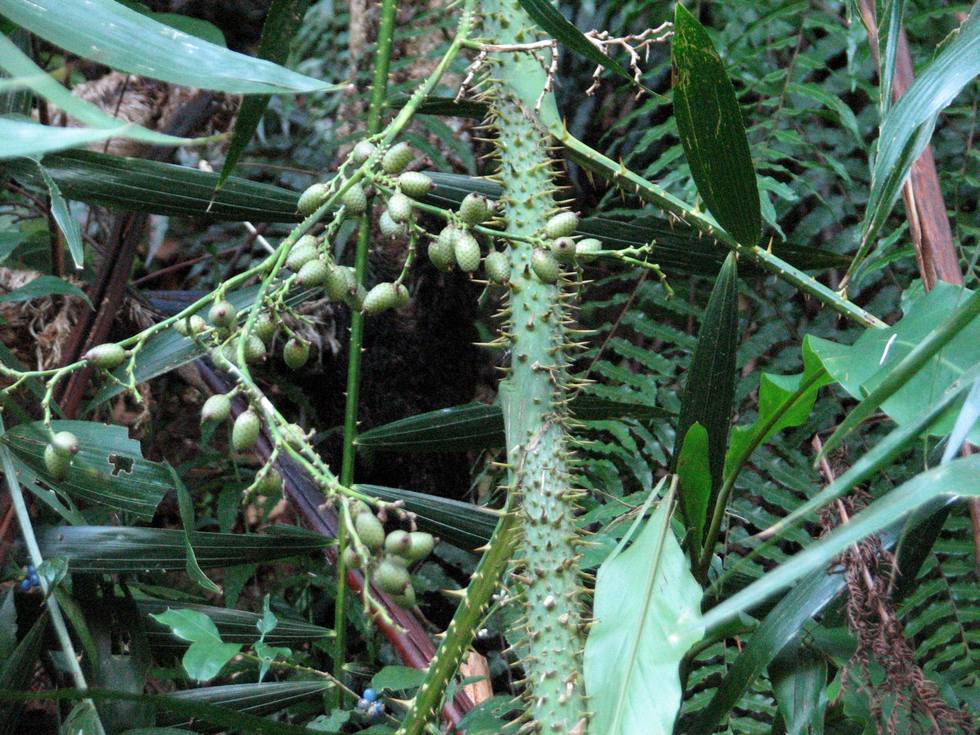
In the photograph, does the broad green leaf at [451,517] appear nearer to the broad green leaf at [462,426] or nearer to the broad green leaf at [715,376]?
the broad green leaf at [462,426]

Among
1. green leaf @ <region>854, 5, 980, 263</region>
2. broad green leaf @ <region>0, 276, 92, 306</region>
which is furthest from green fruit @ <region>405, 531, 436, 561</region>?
broad green leaf @ <region>0, 276, 92, 306</region>

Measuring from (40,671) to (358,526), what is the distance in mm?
Answer: 646

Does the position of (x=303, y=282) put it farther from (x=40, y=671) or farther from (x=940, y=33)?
(x=940, y=33)

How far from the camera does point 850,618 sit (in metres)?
0.56

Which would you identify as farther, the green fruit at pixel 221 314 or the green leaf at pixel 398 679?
the green leaf at pixel 398 679

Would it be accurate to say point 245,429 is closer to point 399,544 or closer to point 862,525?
point 399,544

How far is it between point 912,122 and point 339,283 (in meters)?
0.36

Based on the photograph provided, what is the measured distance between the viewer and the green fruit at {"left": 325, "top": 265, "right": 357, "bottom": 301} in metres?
0.55

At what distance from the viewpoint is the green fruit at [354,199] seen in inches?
21.6

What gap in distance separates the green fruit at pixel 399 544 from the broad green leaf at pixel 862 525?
172 mm

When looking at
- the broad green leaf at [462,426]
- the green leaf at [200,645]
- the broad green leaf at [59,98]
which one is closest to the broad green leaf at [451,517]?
the broad green leaf at [462,426]

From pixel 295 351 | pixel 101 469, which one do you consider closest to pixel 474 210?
pixel 295 351

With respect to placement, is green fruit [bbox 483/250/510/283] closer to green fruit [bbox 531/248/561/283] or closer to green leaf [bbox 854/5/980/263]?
green fruit [bbox 531/248/561/283]

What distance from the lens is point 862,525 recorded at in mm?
333
